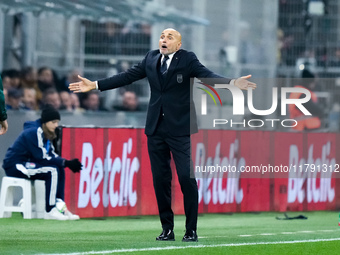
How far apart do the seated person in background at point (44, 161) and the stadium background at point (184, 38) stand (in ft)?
6.53

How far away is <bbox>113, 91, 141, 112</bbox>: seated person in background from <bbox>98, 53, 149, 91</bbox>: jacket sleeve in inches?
363

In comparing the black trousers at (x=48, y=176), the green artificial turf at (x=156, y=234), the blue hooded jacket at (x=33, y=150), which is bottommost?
the green artificial turf at (x=156, y=234)

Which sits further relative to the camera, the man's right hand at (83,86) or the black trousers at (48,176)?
the black trousers at (48,176)

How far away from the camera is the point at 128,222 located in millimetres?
13984

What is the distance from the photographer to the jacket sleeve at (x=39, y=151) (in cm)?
1380

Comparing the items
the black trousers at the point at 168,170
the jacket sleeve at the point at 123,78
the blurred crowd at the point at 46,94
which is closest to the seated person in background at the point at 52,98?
the blurred crowd at the point at 46,94

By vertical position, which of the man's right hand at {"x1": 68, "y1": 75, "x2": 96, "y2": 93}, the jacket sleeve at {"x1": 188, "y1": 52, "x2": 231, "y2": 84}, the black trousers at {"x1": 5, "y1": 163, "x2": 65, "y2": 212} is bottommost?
the black trousers at {"x1": 5, "y1": 163, "x2": 65, "y2": 212}

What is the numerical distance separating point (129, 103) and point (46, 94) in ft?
7.37

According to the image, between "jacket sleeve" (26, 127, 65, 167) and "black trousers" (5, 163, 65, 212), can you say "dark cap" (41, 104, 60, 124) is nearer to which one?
"jacket sleeve" (26, 127, 65, 167)

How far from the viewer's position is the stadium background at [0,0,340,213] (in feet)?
64.8

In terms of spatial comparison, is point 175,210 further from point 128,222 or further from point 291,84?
point 291,84

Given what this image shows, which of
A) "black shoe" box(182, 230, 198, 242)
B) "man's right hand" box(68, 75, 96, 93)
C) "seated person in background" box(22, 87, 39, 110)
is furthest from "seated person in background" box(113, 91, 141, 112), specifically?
"black shoe" box(182, 230, 198, 242)

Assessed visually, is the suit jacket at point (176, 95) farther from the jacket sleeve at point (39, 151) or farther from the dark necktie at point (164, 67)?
the jacket sleeve at point (39, 151)

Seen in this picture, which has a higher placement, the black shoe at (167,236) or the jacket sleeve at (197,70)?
the jacket sleeve at (197,70)
